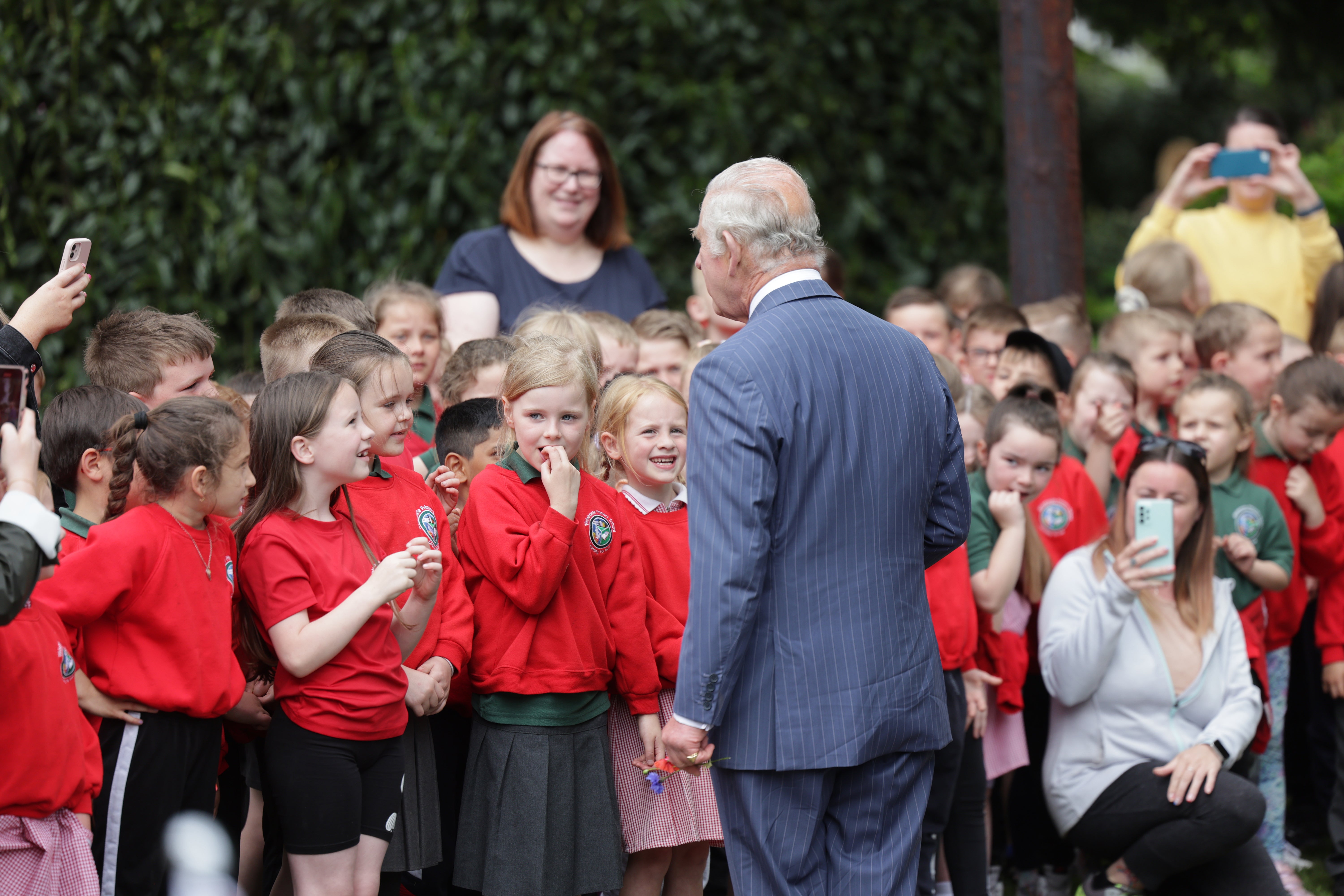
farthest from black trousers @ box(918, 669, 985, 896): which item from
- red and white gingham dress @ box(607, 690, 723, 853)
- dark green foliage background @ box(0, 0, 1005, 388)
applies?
dark green foliage background @ box(0, 0, 1005, 388)

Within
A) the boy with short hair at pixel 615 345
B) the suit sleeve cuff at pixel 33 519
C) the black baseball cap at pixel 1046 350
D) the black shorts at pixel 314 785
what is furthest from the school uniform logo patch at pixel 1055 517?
the suit sleeve cuff at pixel 33 519

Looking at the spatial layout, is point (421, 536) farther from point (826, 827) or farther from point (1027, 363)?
point (1027, 363)

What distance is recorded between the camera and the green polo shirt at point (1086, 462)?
496 centimetres

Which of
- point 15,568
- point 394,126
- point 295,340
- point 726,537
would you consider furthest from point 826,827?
point 394,126

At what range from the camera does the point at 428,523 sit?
11.2ft

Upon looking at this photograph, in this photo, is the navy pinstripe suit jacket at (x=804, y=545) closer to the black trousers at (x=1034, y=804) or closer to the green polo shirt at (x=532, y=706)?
the green polo shirt at (x=532, y=706)

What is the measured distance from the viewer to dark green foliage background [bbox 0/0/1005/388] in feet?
19.7

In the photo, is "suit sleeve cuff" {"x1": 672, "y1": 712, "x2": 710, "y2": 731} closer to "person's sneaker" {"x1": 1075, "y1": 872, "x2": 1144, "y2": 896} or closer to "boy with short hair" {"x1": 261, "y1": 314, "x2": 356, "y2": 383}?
"boy with short hair" {"x1": 261, "y1": 314, "x2": 356, "y2": 383}

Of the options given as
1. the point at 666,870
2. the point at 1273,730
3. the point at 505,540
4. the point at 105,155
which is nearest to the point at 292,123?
the point at 105,155

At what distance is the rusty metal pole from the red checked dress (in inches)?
142

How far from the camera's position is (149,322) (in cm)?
360

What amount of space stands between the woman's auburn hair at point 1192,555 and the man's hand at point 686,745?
1.99 metres

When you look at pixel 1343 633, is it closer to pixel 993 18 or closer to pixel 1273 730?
pixel 1273 730

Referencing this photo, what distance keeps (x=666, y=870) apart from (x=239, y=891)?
111cm
